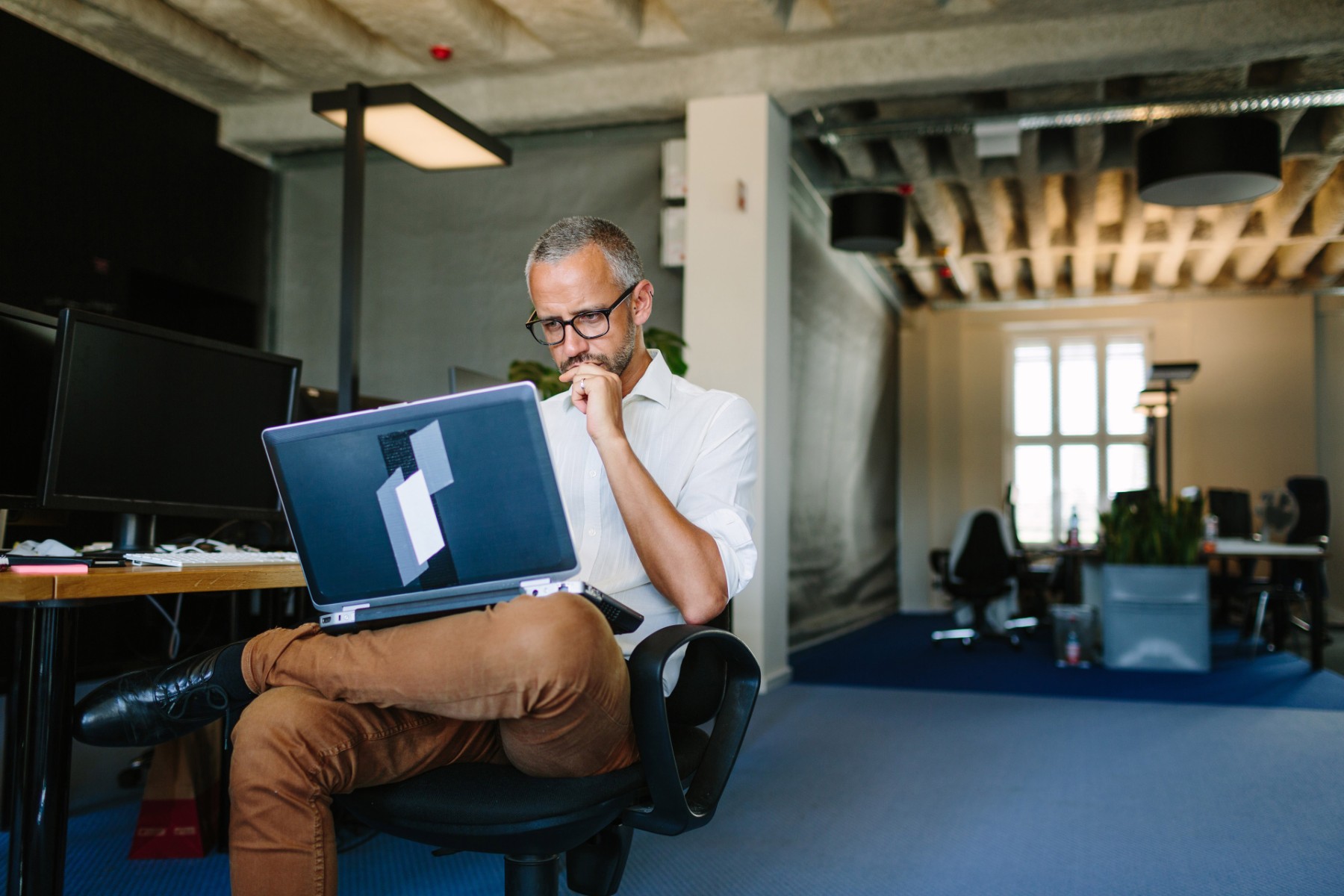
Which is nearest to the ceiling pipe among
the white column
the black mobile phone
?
the white column

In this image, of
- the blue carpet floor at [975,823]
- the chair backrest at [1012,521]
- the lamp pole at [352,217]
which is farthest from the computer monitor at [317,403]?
the chair backrest at [1012,521]

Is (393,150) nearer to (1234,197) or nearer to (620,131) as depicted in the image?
(620,131)

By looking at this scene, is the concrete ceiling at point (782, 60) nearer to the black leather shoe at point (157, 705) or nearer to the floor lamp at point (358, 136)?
the floor lamp at point (358, 136)

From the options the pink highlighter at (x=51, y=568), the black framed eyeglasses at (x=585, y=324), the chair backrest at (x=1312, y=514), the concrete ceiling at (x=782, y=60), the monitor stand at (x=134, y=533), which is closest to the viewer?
the pink highlighter at (x=51, y=568)

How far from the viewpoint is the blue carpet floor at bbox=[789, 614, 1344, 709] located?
5125 mm

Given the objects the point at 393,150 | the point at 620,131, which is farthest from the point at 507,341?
the point at 393,150

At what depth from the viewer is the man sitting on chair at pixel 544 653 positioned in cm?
119

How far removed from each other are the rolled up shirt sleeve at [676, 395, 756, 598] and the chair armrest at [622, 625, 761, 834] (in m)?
0.14

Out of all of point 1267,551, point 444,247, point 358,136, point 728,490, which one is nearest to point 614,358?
point 728,490

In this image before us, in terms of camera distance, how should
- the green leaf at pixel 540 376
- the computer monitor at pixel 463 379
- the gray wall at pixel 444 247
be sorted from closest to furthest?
the computer monitor at pixel 463 379 → the green leaf at pixel 540 376 → the gray wall at pixel 444 247

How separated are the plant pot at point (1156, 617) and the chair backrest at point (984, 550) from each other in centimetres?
118

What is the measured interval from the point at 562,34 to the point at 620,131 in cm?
79

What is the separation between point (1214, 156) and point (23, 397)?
508 centimetres

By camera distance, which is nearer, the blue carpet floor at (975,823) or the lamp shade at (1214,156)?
the blue carpet floor at (975,823)
